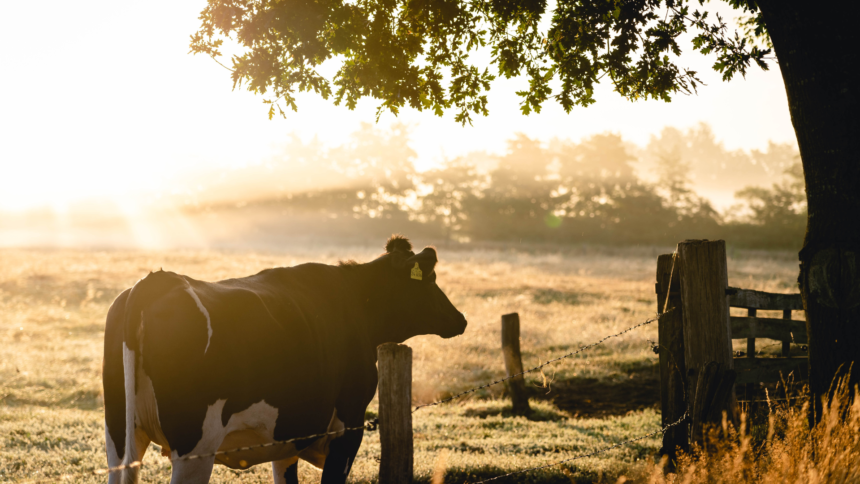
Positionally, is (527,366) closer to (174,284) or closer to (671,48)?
(671,48)

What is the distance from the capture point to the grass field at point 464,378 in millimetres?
6551

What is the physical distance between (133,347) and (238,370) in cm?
61

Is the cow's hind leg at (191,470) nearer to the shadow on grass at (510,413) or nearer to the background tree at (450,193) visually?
the shadow on grass at (510,413)

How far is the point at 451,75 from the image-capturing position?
26.3 ft

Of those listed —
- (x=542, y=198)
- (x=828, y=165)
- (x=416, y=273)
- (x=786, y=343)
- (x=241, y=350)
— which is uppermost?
(x=542, y=198)

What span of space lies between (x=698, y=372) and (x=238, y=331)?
341 cm

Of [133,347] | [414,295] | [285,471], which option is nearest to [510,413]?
[414,295]

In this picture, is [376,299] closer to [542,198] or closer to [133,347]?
[133,347]

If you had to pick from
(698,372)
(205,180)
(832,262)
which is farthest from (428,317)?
(205,180)

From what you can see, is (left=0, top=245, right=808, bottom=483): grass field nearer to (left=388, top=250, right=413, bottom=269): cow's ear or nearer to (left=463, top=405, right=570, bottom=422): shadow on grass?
(left=463, top=405, right=570, bottom=422): shadow on grass

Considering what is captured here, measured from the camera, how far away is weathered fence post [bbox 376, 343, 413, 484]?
12.3 feet

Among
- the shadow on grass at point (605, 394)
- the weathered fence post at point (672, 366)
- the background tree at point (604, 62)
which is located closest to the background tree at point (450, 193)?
the shadow on grass at point (605, 394)

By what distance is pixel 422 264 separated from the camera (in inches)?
233

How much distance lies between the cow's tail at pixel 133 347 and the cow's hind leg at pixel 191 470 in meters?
0.23
